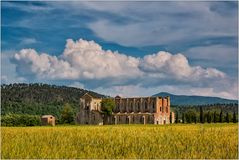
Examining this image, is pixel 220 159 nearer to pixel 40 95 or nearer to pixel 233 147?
pixel 233 147

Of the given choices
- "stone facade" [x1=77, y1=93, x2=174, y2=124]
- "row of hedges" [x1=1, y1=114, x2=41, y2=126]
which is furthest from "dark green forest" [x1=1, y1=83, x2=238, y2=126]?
"row of hedges" [x1=1, y1=114, x2=41, y2=126]

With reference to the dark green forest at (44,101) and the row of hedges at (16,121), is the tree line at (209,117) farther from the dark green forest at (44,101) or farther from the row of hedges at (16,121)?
the row of hedges at (16,121)

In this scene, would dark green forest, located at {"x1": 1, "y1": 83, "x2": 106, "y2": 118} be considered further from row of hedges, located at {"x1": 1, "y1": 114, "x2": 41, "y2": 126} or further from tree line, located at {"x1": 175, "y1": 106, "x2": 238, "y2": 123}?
row of hedges, located at {"x1": 1, "y1": 114, "x2": 41, "y2": 126}

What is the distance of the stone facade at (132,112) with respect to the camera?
112m

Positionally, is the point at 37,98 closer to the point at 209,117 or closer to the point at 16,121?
the point at 209,117

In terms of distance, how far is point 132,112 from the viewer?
4685 inches

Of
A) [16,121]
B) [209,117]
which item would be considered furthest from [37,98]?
[16,121]

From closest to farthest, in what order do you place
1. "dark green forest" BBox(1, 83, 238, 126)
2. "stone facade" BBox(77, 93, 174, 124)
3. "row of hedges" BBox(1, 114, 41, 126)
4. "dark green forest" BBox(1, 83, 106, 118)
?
"row of hedges" BBox(1, 114, 41, 126) < "stone facade" BBox(77, 93, 174, 124) < "dark green forest" BBox(1, 83, 238, 126) < "dark green forest" BBox(1, 83, 106, 118)

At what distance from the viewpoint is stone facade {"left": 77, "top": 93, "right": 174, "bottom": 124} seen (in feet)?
366

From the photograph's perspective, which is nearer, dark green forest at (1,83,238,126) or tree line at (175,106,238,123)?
tree line at (175,106,238,123)

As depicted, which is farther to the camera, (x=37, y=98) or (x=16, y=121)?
(x=37, y=98)

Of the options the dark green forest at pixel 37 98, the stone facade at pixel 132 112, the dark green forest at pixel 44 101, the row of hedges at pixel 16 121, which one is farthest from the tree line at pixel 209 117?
the dark green forest at pixel 37 98

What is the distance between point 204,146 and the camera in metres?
15.9

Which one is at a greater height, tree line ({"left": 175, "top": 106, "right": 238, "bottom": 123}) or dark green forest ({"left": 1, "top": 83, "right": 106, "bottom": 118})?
dark green forest ({"left": 1, "top": 83, "right": 106, "bottom": 118})
